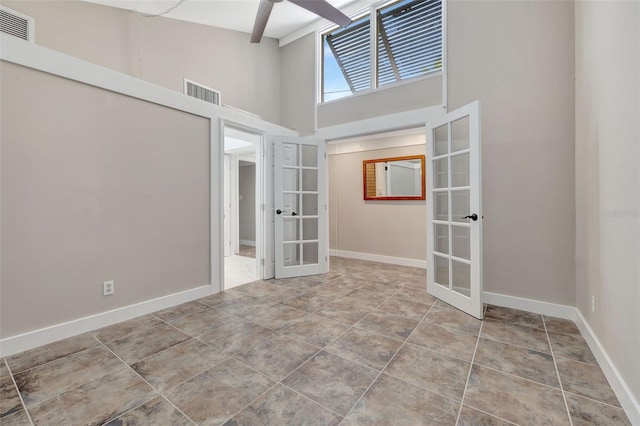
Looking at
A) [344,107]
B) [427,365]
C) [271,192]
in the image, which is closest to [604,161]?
[427,365]

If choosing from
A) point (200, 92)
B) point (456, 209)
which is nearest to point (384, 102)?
point (456, 209)

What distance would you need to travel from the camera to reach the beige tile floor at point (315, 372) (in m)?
1.34

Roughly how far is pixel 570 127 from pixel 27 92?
14.4 feet

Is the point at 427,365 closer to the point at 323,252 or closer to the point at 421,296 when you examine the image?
the point at 421,296

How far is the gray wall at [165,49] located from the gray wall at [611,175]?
3808 mm

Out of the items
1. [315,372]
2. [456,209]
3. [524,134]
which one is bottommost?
[315,372]

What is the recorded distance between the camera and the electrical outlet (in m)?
2.34

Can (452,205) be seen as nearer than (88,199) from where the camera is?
No

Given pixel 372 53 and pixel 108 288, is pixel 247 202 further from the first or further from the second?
pixel 108 288

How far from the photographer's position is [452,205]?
283 centimetres

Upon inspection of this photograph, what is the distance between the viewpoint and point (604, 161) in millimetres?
1734

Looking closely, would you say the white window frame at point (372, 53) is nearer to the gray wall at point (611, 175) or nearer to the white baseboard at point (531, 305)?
the gray wall at point (611, 175)

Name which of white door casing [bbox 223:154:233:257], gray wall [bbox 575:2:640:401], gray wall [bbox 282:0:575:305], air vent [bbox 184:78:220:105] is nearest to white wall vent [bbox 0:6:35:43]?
air vent [bbox 184:78:220:105]

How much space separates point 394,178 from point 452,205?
2092mm
